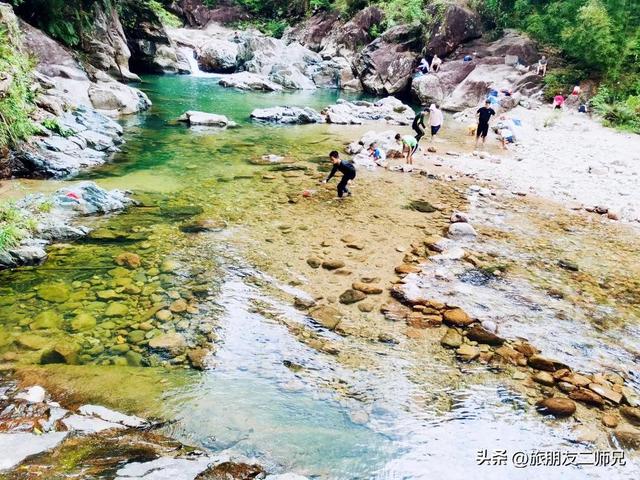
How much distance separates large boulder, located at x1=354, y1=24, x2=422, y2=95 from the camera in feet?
93.6

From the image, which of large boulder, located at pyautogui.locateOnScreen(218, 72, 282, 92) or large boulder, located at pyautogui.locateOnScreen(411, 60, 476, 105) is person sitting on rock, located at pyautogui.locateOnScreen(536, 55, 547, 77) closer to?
large boulder, located at pyautogui.locateOnScreen(411, 60, 476, 105)

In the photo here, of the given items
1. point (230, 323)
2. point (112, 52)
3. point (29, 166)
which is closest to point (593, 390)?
point (230, 323)

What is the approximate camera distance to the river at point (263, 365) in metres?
3.62

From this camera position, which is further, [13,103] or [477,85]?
[477,85]

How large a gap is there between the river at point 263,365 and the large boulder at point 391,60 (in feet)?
75.1

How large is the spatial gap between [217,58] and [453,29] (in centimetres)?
1764

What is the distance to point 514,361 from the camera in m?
4.90

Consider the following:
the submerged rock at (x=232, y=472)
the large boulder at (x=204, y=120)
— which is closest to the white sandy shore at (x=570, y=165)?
the large boulder at (x=204, y=120)

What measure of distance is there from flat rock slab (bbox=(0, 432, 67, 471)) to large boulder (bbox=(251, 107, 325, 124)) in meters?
17.1

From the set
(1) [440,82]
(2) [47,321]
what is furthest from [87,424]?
(1) [440,82]

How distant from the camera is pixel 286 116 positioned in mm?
19047

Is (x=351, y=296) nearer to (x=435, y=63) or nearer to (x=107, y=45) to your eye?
(x=107, y=45)

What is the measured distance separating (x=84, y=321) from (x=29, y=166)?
6.52 m

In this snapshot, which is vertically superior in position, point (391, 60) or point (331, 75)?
point (391, 60)
